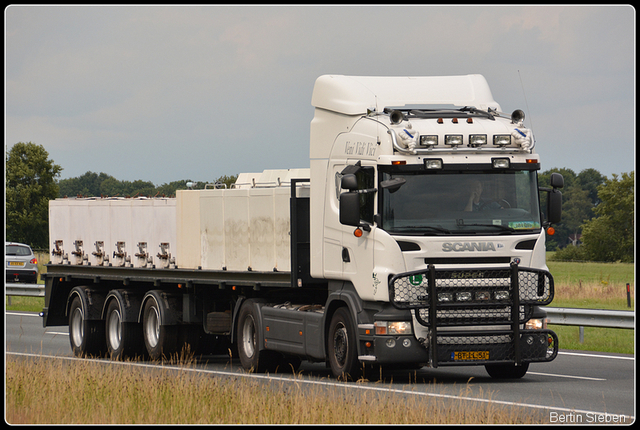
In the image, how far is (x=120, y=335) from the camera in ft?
60.8

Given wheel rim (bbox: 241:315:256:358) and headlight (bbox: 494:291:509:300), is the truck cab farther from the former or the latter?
wheel rim (bbox: 241:315:256:358)

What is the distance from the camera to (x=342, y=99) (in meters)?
14.5

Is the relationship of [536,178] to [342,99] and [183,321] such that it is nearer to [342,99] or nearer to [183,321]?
[342,99]

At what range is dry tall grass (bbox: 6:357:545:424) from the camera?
9.77 m

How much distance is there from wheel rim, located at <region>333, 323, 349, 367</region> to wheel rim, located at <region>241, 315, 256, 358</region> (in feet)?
7.59

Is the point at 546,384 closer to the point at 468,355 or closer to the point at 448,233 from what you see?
the point at 468,355

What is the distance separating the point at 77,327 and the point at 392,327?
27.6 feet

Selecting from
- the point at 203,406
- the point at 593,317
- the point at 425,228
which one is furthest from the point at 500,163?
the point at 593,317

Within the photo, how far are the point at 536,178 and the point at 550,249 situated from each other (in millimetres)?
126389

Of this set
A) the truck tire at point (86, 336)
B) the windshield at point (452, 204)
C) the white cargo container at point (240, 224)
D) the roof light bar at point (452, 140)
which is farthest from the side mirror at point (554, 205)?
the truck tire at point (86, 336)

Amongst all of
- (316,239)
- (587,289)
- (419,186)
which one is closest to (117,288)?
(316,239)

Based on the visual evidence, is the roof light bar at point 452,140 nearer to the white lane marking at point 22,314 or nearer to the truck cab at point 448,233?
the truck cab at point 448,233

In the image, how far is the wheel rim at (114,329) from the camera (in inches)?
→ 739

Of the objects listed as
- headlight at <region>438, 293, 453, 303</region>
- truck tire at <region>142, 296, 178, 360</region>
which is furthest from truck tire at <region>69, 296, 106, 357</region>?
headlight at <region>438, 293, 453, 303</region>
